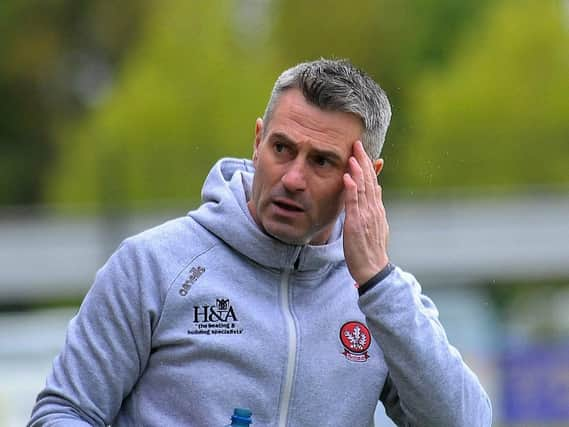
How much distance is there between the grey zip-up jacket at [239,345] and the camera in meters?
4.25

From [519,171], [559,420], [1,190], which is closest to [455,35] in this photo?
[519,171]

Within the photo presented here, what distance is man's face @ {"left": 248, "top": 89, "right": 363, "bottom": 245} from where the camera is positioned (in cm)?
432

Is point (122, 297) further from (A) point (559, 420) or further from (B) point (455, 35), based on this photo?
(B) point (455, 35)

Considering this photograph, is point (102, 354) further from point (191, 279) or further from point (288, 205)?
point (288, 205)

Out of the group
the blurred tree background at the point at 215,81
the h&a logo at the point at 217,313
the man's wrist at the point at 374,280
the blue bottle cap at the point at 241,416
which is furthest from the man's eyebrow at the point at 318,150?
the blurred tree background at the point at 215,81

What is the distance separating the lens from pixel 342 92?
4355 mm

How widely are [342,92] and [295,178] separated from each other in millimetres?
270

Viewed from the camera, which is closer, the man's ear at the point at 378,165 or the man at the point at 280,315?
the man at the point at 280,315

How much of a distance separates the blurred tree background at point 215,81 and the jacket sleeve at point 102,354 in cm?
2011

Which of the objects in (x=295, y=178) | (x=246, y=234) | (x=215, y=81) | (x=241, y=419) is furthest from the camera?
(x=215, y=81)

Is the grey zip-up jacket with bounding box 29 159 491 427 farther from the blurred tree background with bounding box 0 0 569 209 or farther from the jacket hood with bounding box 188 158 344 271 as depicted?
the blurred tree background with bounding box 0 0 569 209

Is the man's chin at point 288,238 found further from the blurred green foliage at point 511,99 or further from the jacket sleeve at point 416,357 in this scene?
the blurred green foliage at point 511,99

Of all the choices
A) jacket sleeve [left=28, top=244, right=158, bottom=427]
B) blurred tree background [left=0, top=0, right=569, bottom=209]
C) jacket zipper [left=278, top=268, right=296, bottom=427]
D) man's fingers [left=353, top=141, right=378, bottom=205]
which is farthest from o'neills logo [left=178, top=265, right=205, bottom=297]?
blurred tree background [left=0, top=0, right=569, bottom=209]

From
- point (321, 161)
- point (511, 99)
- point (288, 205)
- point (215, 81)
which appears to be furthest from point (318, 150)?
point (215, 81)
